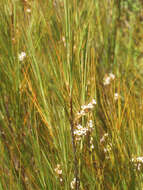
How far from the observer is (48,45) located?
881mm

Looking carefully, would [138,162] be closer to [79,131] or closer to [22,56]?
[79,131]

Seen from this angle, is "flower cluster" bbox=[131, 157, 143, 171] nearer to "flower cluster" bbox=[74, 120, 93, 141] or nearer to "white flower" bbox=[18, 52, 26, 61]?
"flower cluster" bbox=[74, 120, 93, 141]

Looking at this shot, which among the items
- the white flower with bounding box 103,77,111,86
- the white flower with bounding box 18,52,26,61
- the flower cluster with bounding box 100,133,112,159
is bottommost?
the flower cluster with bounding box 100,133,112,159

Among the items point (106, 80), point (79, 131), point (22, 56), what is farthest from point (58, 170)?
point (106, 80)

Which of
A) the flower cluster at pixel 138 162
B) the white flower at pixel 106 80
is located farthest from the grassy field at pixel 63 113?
the white flower at pixel 106 80

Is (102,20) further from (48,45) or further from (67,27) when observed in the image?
(67,27)

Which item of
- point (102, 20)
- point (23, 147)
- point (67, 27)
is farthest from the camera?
point (102, 20)

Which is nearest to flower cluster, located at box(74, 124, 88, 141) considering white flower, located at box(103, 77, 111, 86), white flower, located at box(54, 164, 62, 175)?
white flower, located at box(54, 164, 62, 175)

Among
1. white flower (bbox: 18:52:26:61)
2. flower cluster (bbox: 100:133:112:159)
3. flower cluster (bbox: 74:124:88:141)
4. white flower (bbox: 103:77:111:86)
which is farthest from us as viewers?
white flower (bbox: 103:77:111:86)

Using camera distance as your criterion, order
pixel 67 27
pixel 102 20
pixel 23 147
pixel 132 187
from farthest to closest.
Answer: pixel 102 20
pixel 23 147
pixel 132 187
pixel 67 27

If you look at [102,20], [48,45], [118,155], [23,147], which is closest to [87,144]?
[118,155]

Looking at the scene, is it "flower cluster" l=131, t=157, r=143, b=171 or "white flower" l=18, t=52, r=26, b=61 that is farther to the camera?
"white flower" l=18, t=52, r=26, b=61

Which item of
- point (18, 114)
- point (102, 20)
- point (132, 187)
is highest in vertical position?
point (102, 20)

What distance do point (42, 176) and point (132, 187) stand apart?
27 centimetres
